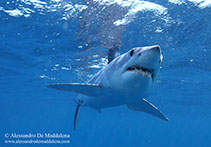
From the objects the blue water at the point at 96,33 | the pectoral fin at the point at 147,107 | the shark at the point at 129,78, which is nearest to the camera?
the shark at the point at 129,78

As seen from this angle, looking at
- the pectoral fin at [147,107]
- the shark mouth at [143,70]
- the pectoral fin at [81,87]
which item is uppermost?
the shark mouth at [143,70]

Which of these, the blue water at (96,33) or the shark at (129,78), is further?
the blue water at (96,33)

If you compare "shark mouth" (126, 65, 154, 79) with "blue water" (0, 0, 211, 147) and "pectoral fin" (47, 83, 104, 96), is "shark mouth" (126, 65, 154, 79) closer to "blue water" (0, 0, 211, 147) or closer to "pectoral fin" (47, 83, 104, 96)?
"pectoral fin" (47, 83, 104, 96)

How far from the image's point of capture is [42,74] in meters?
22.6

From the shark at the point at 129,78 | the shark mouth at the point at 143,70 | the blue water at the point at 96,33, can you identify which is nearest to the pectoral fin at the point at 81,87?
the shark at the point at 129,78

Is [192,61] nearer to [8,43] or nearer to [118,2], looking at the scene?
[118,2]

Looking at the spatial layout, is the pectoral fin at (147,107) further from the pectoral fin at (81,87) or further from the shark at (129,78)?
the pectoral fin at (81,87)

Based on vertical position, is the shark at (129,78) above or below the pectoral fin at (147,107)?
above

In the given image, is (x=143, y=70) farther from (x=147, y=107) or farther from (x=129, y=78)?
(x=147, y=107)

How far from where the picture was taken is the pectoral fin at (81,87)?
15.9ft

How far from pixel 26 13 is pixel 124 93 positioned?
8.34 meters

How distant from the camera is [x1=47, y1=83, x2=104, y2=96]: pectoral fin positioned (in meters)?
4.86

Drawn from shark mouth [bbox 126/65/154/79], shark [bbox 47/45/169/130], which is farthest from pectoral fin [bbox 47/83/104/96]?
shark mouth [bbox 126/65/154/79]

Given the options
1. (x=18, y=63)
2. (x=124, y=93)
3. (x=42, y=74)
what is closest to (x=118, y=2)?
(x=124, y=93)
